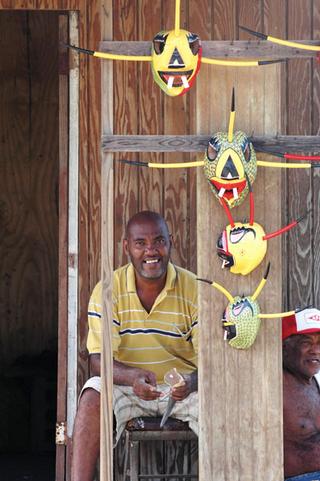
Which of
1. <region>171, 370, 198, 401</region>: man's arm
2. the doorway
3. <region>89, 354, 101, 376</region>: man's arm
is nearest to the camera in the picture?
<region>171, 370, 198, 401</region>: man's arm

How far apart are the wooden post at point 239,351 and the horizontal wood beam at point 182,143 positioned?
0.05 m

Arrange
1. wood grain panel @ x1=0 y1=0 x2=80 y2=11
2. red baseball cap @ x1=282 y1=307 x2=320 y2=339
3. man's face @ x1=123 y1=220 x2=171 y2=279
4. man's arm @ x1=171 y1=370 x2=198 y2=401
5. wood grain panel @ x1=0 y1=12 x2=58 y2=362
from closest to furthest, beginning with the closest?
man's arm @ x1=171 y1=370 x2=198 y2=401 → red baseball cap @ x1=282 y1=307 x2=320 y2=339 → man's face @ x1=123 y1=220 x2=171 y2=279 → wood grain panel @ x1=0 y1=0 x2=80 y2=11 → wood grain panel @ x1=0 y1=12 x2=58 y2=362

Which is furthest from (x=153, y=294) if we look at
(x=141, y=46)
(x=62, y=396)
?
(x=141, y=46)

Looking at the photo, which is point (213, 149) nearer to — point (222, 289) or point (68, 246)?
point (222, 289)

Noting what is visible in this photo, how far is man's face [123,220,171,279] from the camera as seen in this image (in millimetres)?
5344

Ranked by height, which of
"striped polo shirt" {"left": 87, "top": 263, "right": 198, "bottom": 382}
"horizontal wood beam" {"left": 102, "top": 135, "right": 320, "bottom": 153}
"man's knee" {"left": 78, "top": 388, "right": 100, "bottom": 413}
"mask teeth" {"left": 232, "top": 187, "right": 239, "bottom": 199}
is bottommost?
"man's knee" {"left": 78, "top": 388, "right": 100, "bottom": 413}

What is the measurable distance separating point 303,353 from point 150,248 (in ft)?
2.88

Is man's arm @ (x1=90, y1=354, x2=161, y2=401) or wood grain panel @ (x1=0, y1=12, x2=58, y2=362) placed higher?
wood grain panel @ (x1=0, y1=12, x2=58, y2=362)

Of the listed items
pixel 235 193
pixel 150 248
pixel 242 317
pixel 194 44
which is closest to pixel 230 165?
pixel 235 193

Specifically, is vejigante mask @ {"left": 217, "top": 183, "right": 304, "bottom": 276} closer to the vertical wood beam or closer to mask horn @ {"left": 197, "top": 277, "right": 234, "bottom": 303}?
mask horn @ {"left": 197, "top": 277, "right": 234, "bottom": 303}

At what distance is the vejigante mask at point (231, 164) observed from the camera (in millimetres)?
4086

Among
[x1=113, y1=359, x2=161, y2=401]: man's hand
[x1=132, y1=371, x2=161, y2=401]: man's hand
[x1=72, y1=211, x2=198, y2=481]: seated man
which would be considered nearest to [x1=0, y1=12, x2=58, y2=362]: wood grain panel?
[x1=72, y1=211, x2=198, y2=481]: seated man

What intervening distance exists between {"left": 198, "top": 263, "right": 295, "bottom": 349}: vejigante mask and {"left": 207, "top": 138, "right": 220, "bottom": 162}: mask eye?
468 mm

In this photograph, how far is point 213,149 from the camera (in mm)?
4129
